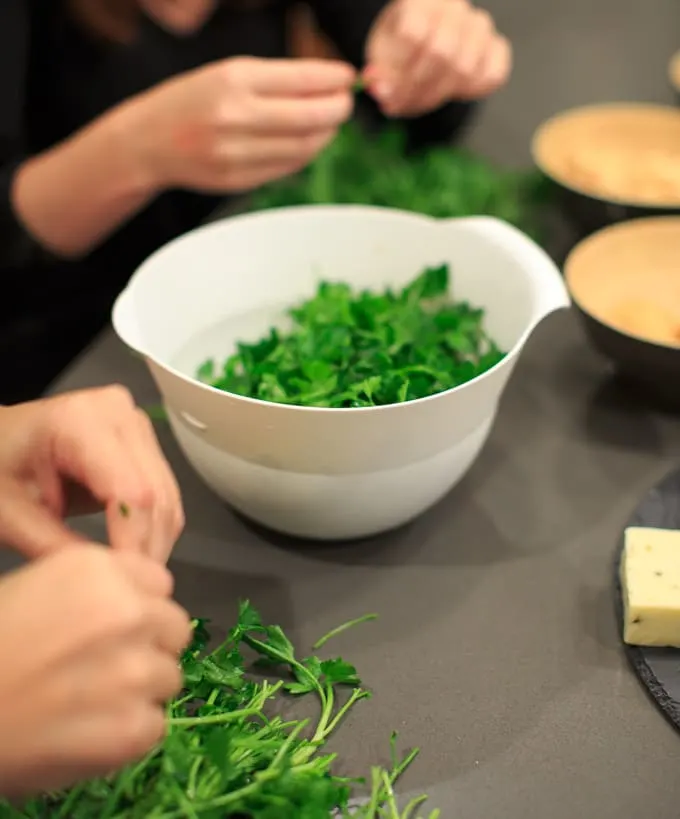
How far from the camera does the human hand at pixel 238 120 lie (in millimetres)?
936

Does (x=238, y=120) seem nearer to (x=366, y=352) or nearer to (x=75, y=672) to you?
(x=366, y=352)

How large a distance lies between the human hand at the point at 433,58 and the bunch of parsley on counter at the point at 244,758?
771 mm

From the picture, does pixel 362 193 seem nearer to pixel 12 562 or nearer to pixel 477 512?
pixel 477 512

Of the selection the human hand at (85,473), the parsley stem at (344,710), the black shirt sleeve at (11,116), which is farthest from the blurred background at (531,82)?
the parsley stem at (344,710)

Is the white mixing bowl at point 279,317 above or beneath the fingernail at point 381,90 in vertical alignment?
beneath

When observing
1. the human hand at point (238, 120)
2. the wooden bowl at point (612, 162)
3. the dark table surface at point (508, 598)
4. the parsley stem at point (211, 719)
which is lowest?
the dark table surface at point (508, 598)

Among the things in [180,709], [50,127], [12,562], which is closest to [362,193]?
→ [50,127]

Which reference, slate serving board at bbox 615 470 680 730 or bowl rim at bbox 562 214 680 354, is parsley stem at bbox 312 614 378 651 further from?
bowl rim at bbox 562 214 680 354

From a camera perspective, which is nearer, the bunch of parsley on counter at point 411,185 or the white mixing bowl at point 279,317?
the white mixing bowl at point 279,317

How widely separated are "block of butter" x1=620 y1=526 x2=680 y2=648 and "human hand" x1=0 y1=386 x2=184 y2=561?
1.14 ft

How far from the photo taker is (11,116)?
117 cm

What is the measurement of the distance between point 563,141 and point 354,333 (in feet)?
1.99

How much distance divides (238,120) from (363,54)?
0.61 meters

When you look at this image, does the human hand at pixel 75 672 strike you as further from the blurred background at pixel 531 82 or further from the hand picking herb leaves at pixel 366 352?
the blurred background at pixel 531 82
